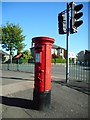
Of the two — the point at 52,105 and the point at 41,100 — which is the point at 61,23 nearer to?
the point at 52,105

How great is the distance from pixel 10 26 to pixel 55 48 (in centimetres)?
3460

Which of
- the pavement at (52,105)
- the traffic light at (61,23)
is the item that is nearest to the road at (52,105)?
the pavement at (52,105)

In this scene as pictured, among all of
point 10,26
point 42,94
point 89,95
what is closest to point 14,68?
point 89,95

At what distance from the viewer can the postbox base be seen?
6.74 metres

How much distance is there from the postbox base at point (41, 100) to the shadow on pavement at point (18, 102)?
0.22 meters

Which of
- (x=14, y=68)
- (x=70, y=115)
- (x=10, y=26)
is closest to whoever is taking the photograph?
(x=70, y=115)

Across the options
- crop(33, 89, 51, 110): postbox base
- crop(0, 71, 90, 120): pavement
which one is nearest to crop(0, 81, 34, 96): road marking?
crop(0, 71, 90, 120): pavement

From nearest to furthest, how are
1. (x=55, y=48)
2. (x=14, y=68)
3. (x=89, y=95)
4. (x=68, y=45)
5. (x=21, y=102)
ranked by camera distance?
(x=21, y=102) → (x=89, y=95) → (x=68, y=45) → (x=14, y=68) → (x=55, y=48)

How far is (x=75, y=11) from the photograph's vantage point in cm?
1122

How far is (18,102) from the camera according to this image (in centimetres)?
756

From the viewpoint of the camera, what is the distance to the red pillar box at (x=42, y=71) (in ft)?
22.5

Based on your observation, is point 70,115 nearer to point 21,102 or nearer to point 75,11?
point 21,102

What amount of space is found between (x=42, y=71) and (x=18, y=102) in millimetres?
1468

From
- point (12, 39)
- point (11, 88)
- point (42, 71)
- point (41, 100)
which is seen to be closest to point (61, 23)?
point (11, 88)
